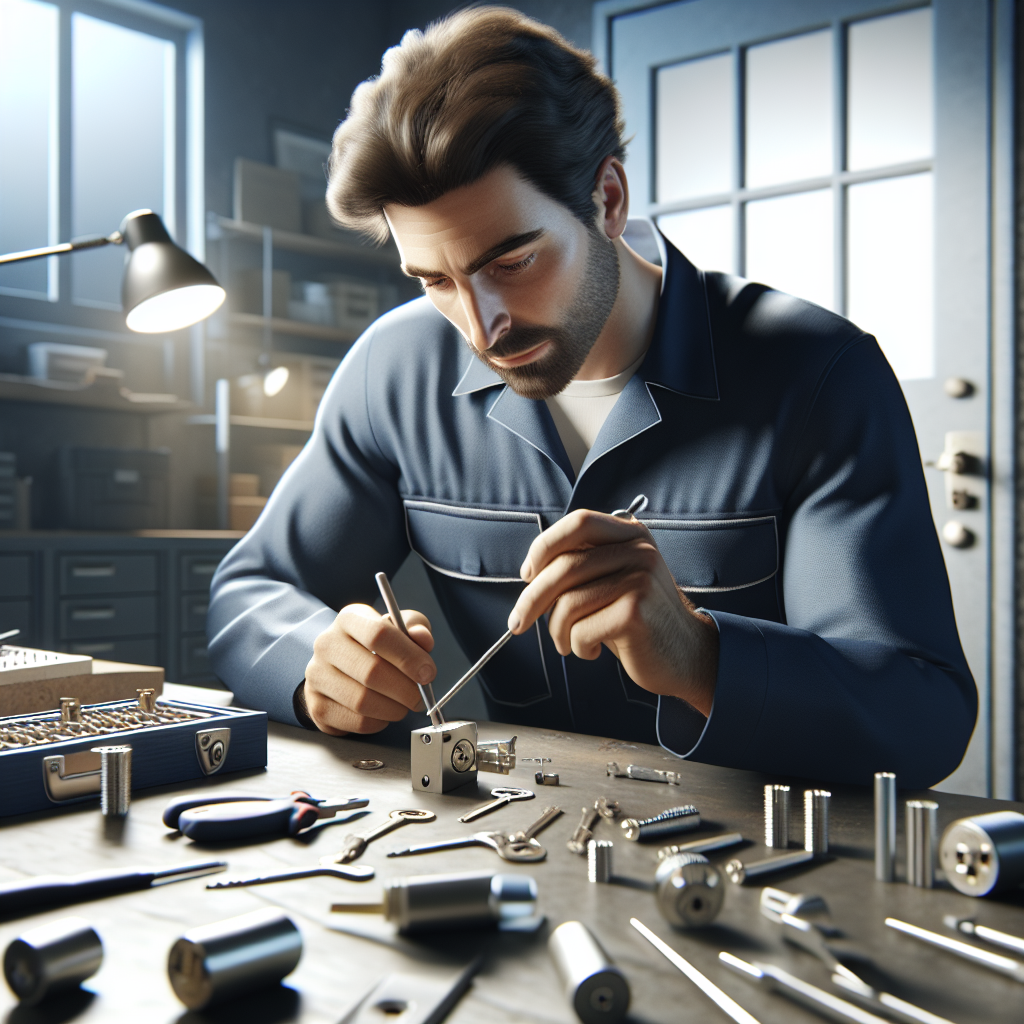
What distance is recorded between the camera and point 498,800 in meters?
0.79

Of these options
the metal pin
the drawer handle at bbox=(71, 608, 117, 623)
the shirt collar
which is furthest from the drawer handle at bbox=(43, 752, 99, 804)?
the drawer handle at bbox=(71, 608, 117, 623)

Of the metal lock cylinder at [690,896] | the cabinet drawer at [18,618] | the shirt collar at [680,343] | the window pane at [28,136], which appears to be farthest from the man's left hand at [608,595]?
the window pane at [28,136]

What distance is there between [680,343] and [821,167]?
188 centimetres

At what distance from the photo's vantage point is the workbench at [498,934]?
0.45 m

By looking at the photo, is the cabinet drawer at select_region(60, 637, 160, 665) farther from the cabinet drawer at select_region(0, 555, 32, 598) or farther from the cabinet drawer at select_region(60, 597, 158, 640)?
the cabinet drawer at select_region(0, 555, 32, 598)

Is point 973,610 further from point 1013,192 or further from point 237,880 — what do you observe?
point 237,880

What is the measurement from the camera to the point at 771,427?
1.24 metres

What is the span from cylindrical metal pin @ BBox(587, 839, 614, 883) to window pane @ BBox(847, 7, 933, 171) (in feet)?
8.69

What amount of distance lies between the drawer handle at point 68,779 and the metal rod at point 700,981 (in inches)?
18.4

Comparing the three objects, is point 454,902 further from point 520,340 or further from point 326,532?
point 326,532

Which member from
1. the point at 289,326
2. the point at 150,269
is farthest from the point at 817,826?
the point at 289,326

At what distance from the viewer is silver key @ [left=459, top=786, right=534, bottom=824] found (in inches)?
29.4

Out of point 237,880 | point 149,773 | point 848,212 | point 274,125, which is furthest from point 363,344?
point 274,125

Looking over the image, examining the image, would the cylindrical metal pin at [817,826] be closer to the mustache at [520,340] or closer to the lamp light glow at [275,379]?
the mustache at [520,340]
